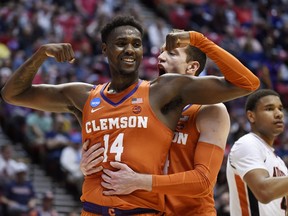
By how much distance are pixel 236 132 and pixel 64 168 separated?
376 cm

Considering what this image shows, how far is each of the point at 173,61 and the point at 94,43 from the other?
12374mm

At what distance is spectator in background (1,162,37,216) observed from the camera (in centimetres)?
1207

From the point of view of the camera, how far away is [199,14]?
2066 cm

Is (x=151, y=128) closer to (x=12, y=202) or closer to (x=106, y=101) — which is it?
(x=106, y=101)

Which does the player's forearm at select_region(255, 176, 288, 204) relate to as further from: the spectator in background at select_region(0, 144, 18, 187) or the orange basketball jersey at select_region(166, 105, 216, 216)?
the spectator in background at select_region(0, 144, 18, 187)

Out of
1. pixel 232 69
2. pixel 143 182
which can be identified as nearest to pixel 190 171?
pixel 143 182

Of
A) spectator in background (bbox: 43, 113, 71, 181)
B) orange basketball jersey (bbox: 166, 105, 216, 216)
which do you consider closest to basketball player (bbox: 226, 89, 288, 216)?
orange basketball jersey (bbox: 166, 105, 216, 216)

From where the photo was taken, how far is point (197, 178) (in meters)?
5.01

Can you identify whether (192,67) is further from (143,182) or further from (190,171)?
(143,182)

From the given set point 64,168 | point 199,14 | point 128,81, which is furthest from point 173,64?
point 199,14

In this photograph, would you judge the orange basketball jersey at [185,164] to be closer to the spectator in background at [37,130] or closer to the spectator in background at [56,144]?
the spectator in background at [56,144]

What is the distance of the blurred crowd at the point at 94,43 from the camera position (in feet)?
46.0

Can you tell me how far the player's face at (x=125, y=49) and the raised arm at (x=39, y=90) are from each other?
1.10 feet

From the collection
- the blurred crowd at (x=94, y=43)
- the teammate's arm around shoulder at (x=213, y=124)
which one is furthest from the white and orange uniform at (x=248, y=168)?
the blurred crowd at (x=94, y=43)
